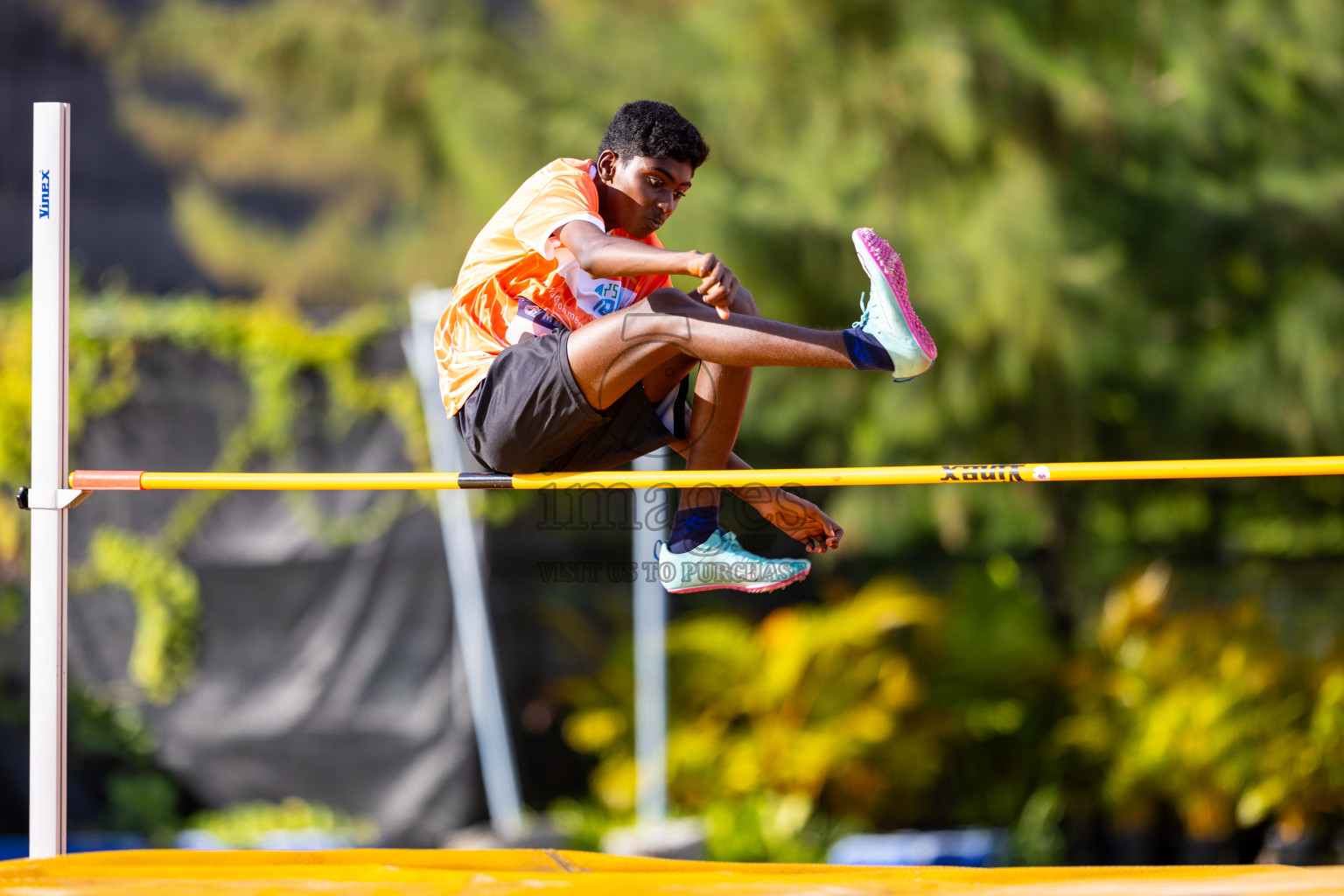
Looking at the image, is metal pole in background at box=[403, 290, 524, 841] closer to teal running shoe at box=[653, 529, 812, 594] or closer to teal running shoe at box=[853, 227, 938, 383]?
teal running shoe at box=[653, 529, 812, 594]

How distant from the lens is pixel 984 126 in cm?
626

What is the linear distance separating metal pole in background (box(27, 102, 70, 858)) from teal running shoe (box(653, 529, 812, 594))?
1688mm

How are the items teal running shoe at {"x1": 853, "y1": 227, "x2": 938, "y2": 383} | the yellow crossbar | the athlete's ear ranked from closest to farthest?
teal running shoe at {"x1": 853, "y1": 227, "x2": 938, "y2": 383}, the yellow crossbar, the athlete's ear

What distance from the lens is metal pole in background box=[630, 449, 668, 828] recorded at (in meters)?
6.07

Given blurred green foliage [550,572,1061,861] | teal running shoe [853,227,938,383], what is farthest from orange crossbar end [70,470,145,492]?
blurred green foliage [550,572,1061,861]

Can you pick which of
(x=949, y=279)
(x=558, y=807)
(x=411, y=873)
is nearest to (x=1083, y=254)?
(x=949, y=279)

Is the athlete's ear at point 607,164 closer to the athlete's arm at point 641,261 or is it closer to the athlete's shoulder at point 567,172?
the athlete's shoulder at point 567,172

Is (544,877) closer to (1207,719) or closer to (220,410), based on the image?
(220,410)

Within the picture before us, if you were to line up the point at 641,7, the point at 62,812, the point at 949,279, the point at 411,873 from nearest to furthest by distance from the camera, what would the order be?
1. the point at 411,873
2. the point at 62,812
3. the point at 949,279
4. the point at 641,7

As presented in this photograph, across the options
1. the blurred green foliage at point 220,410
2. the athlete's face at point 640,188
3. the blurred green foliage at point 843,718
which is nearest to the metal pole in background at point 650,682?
the blurred green foliage at point 843,718

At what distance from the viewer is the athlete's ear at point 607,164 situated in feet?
10.9

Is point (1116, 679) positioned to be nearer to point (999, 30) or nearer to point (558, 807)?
point (558, 807)

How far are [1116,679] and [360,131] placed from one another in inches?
200

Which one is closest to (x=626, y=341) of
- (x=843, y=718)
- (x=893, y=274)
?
(x=893, y=274)
